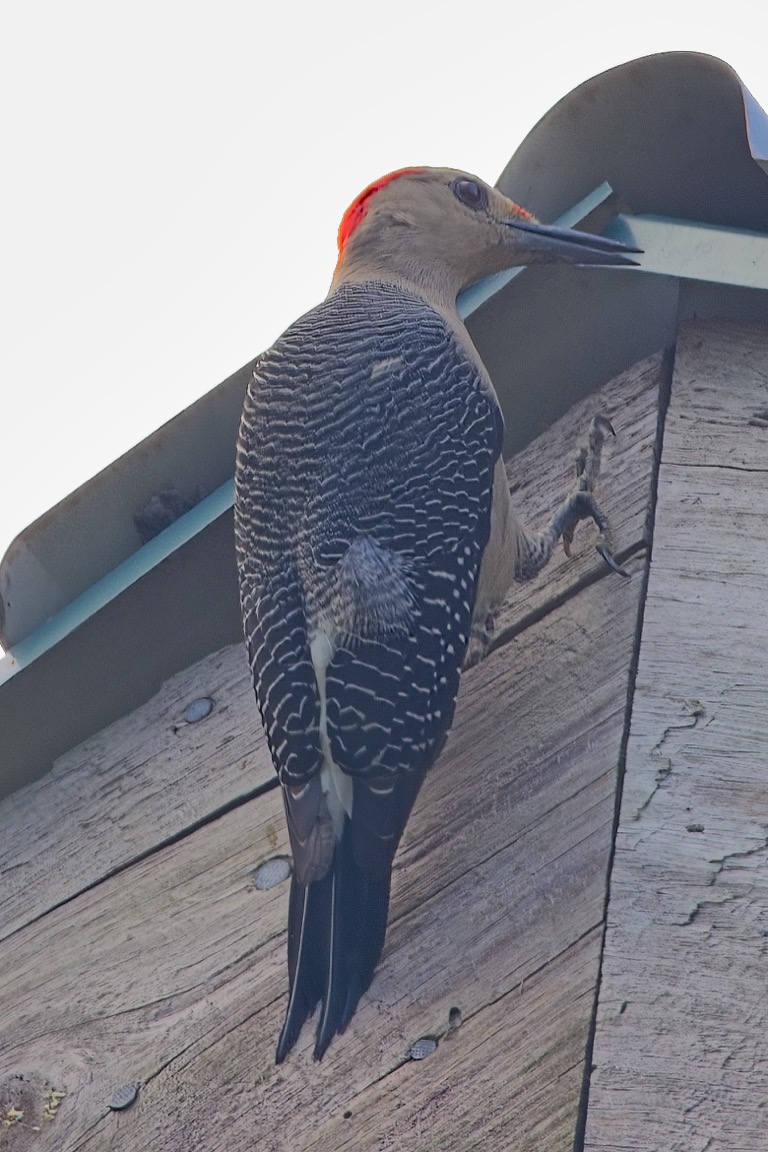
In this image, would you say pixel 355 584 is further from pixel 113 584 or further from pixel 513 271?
pixel 513 271

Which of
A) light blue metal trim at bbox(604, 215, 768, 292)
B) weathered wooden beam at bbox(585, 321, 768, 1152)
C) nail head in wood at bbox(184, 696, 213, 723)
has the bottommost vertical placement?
weathered wooden beam at bbox(585, 321, 768, 1152)

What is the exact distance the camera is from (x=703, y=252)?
3.45 metres

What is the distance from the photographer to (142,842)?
3.10 metres

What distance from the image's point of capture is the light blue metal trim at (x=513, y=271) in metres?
3.63

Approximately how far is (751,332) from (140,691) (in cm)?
175

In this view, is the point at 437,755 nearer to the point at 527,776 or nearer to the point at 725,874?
the point at 527,776

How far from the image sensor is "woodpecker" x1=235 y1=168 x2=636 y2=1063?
97.3 inches

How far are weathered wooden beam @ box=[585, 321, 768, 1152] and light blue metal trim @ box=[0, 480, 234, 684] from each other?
3.61 ft

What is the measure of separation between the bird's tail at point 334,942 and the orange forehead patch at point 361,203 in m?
2.17

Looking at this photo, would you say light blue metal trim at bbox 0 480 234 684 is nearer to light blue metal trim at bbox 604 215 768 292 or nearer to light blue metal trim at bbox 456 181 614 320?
light blue metal trim at bbox 456 181 614 320

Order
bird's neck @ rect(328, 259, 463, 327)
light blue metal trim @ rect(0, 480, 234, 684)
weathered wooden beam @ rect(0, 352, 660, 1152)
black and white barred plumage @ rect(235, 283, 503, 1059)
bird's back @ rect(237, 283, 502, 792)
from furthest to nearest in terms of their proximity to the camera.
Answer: bird's neck @ rect(328, 259, 463, 327)
light blue metal trim @ rect(0, 480, 234, 684)
bird's back @ rect(237, 283, 502, 792)
black and white barred plumage @ rect(235, 283, 503, 1059)
weathered wooden beam @ rect(0, 352, 660, 1152)

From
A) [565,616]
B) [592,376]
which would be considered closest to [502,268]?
[592,376]

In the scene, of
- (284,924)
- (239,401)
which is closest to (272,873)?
(284,924)

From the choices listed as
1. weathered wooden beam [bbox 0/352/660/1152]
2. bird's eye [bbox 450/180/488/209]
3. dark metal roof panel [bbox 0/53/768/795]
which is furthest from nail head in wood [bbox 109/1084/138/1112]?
bird's eye [bbox 450/180/488/209]
